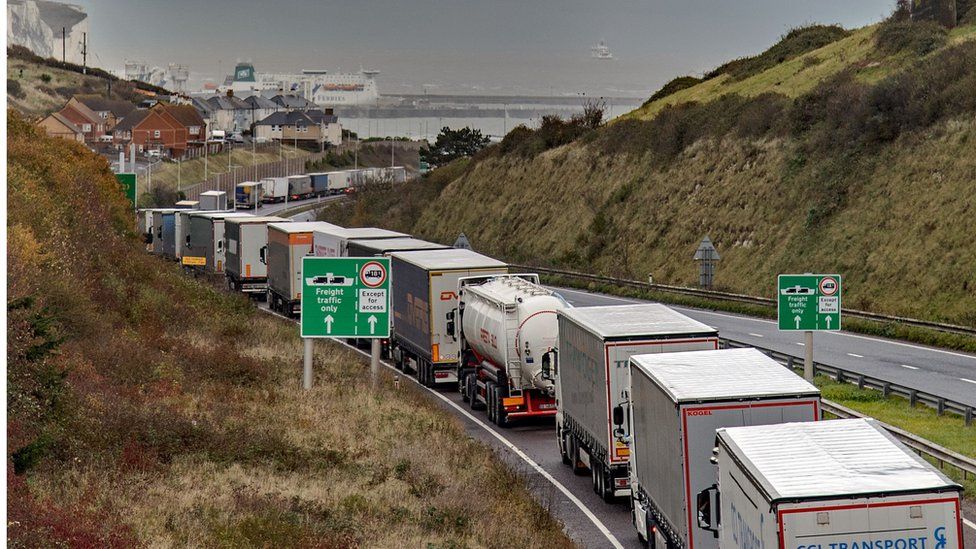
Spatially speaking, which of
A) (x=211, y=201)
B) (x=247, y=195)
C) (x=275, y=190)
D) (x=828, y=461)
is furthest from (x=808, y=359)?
(x=275, y=190)

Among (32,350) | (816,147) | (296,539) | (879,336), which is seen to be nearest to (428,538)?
(296,539)

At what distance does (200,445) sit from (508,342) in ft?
30.3

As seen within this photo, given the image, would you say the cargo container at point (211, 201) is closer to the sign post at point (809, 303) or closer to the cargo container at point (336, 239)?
the cargo container at point (336, 239)

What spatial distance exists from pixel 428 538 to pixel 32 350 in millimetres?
8265

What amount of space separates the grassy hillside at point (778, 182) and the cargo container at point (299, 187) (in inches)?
1990

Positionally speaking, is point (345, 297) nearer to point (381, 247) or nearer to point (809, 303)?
point (809, 303)

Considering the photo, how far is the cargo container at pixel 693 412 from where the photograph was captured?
16891mm

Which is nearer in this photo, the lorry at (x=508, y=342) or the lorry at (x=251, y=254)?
the lorry at (x=508, y=342)

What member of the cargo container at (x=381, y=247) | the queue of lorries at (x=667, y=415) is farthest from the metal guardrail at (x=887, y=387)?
the cargo container at (x=381, y=247)

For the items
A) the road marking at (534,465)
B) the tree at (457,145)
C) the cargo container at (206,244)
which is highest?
the tree at (457,145)

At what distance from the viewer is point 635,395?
2034cm

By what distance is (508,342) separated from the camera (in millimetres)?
32094

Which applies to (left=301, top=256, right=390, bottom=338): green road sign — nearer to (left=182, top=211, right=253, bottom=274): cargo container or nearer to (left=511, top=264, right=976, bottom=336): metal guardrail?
(left=511, top=264, right=976, bottom=336): metal guardrail

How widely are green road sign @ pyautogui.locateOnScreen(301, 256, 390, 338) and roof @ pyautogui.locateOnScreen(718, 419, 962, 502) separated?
64.4 feet
